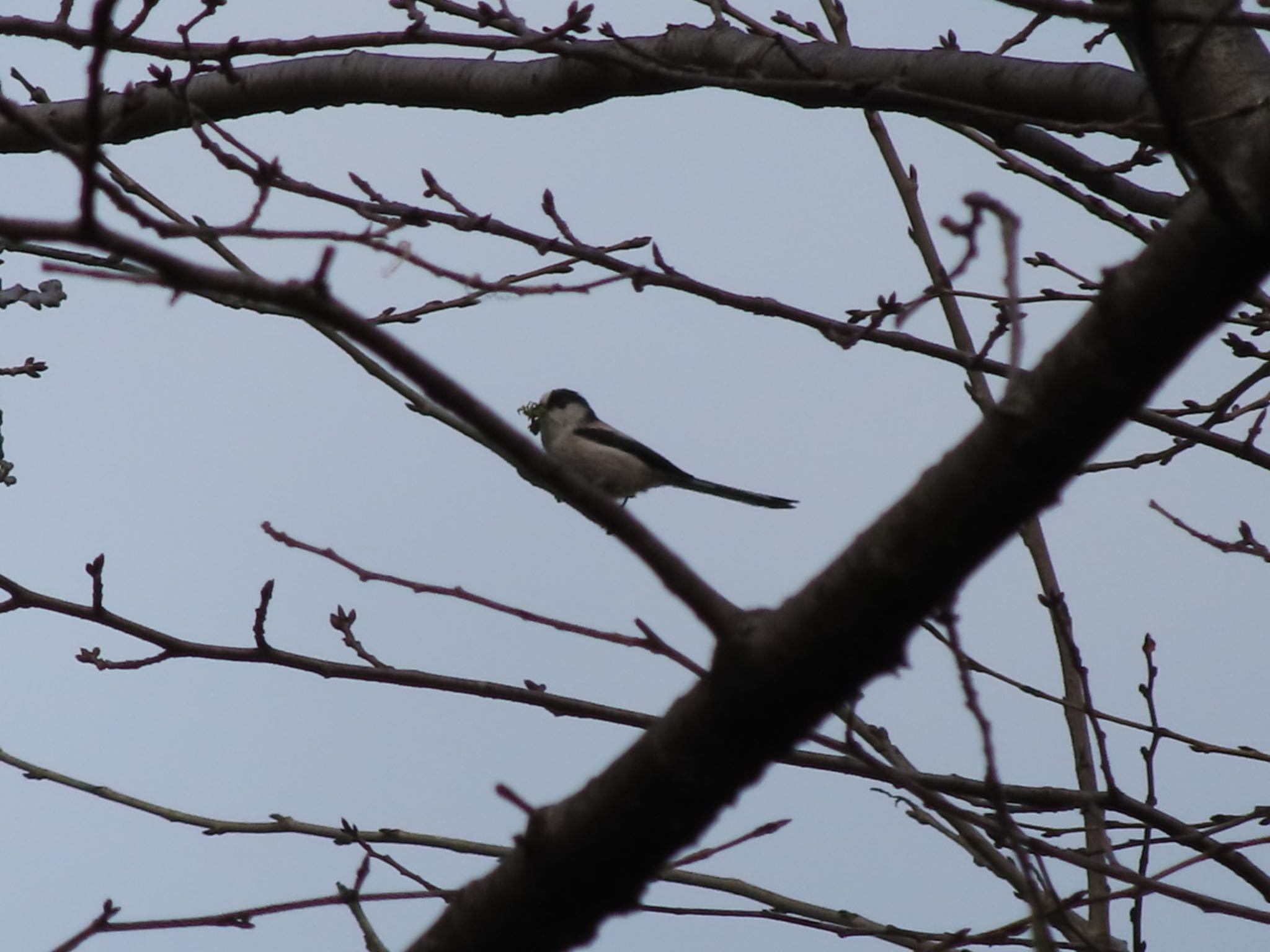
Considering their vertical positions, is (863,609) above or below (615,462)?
below

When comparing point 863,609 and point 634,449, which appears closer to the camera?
point 863,609

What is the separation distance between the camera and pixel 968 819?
2.39 metres

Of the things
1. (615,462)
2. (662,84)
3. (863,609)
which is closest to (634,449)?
(615,462)

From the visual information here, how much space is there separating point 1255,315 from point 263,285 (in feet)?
9.53

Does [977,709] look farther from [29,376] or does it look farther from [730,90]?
[29,376]

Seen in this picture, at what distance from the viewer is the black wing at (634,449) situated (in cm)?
716

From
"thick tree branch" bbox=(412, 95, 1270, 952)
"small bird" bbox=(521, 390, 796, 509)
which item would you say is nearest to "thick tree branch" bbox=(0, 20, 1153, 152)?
"thick tree branch" bbox=(412, 95, 1270, 952)

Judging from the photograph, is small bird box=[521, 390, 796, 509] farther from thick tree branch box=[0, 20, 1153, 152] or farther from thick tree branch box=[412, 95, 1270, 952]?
thick tree branch box=[412, 95, 1270, 952]

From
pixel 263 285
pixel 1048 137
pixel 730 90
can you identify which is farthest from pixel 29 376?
pixel 263 285

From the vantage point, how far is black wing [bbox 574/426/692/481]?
7160 mm

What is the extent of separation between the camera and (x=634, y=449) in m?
7.25

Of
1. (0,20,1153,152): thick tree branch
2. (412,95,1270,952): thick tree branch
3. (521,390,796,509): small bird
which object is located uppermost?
(521,390,796,509): small bird

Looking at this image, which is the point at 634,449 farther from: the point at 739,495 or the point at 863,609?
the point at 863,609

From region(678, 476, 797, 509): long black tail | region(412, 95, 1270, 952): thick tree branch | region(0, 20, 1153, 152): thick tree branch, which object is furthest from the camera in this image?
region(678, 476, 797, 509): long black tail
